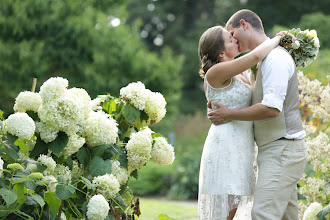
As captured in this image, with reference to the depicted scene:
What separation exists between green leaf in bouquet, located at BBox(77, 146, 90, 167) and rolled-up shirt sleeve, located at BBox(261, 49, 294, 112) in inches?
41.0

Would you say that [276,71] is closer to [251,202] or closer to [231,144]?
[231,144]

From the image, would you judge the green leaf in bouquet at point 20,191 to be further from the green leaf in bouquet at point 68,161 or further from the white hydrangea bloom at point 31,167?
the green leaf in bouquet at point 68,161

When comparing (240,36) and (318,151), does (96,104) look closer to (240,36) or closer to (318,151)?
(240,36)

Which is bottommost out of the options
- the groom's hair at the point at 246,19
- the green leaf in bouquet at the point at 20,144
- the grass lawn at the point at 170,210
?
the grass lawn at the point at 170,210

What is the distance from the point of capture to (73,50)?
39.3ft

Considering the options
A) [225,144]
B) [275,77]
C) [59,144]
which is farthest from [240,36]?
[59,144]

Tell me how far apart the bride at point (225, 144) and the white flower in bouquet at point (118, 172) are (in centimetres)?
53

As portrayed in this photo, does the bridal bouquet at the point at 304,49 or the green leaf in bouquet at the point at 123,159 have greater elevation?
the bridal bouquet at the point at 304,49

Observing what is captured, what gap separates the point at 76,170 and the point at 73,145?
0.75 feet

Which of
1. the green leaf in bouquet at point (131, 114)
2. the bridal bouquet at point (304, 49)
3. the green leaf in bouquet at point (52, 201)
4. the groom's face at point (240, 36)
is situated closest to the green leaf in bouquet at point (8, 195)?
the green leaf in bouquet at point (52, 201)

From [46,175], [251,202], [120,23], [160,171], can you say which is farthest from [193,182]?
[46,175]

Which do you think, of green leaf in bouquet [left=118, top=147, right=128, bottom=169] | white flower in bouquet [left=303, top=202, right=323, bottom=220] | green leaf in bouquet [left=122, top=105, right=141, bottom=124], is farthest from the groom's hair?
white flower in bouquet [left=303, top=202, right=323, bottom=220]

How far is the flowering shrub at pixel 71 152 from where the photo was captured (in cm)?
246

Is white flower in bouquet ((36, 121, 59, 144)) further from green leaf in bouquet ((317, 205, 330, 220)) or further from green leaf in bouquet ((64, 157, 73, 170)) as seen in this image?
green leaf in bouquet ((317, 205, 330, 220))
